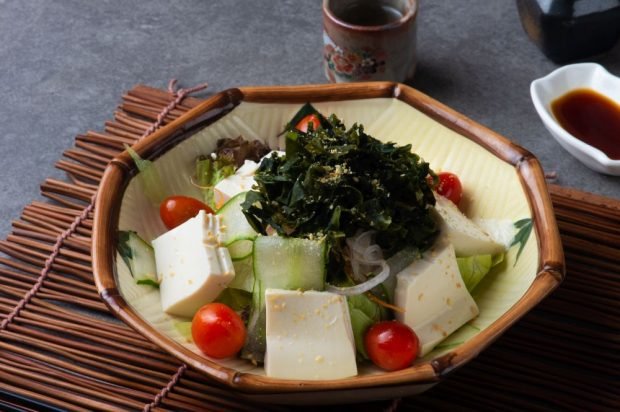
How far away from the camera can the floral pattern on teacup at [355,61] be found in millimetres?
3596

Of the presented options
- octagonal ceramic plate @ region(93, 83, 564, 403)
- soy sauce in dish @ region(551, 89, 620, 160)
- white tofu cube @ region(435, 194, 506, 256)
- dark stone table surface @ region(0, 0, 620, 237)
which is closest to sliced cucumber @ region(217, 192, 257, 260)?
octagonal ceramic plate @ region(93, 83, 564, 403)

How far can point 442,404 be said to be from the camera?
256cm

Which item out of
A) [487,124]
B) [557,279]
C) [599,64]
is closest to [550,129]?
[487,124]

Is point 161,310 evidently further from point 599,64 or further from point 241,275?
point 599,64

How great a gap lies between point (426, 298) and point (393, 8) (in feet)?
5.78

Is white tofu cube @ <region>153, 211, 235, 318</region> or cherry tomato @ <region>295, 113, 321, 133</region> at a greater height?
cherry tomato @ <region>295, 113, 321, 133</region>

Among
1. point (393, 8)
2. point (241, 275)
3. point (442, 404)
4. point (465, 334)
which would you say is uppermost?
point (393, 8)

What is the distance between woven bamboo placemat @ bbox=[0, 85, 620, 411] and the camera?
2584 mm

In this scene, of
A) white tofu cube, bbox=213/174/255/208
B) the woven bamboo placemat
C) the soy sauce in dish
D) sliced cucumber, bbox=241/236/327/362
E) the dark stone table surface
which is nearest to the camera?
sliced cucumber, bbox=241/236/327/362

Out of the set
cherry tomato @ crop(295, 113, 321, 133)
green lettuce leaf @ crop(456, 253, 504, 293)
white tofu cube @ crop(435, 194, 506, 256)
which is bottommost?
green lettuce leaf @ crop(456, 253, 504, 293)

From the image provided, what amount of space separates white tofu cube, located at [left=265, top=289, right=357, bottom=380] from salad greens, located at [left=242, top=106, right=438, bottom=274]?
22 centimetres

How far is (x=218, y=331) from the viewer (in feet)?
7.72

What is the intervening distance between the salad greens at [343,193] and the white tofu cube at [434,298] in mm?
90

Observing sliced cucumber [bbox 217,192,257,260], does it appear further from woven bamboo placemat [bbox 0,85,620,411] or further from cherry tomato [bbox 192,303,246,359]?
woven bamboo placemat [bbox 0,85,620,411]
